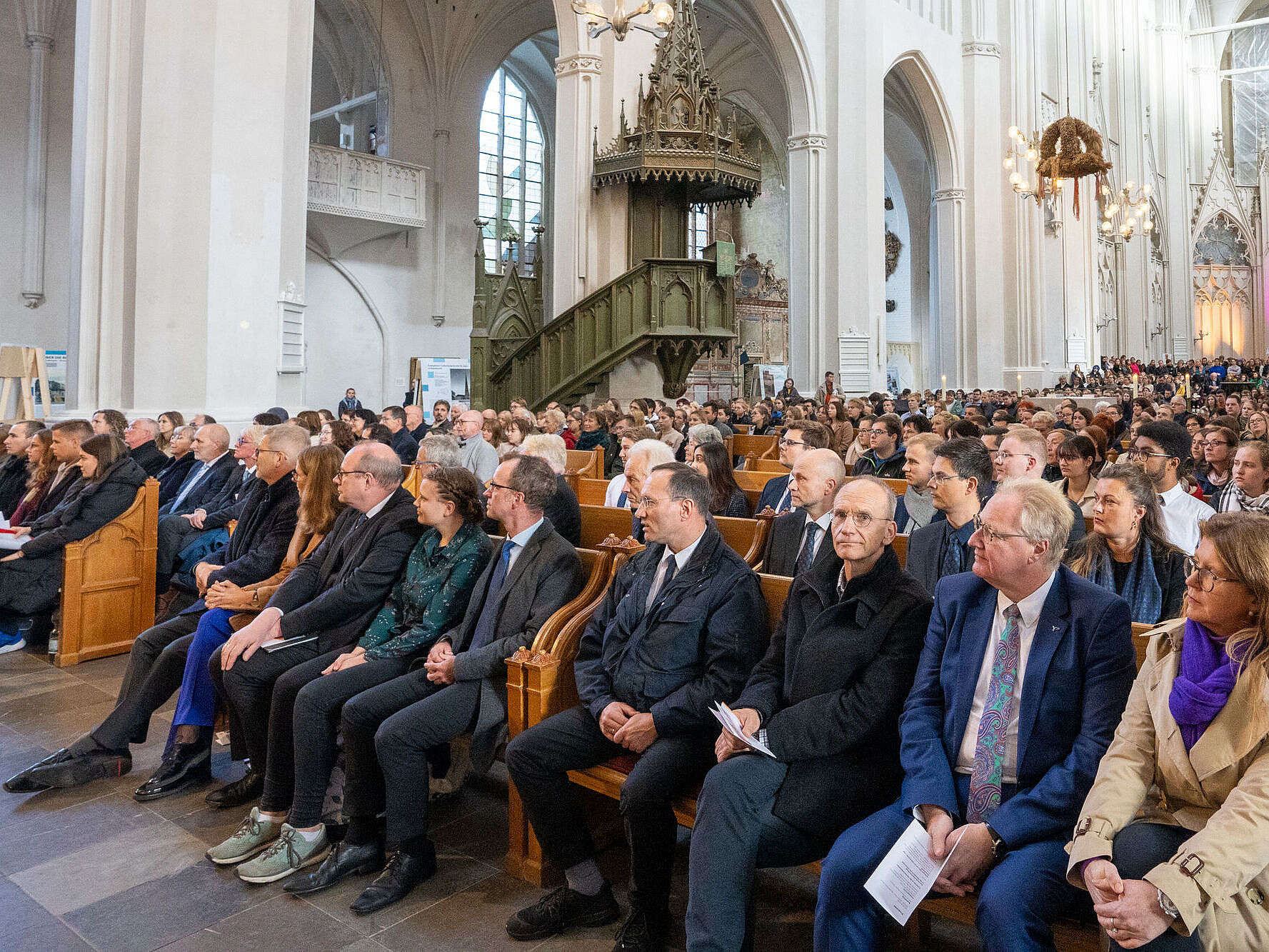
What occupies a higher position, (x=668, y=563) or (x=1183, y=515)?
(x=1183, y=515)

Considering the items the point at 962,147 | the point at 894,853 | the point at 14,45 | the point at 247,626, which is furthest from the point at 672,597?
the point at 962,147

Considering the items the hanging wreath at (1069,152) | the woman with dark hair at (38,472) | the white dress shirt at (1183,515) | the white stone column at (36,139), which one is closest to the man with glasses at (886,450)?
the white dress shirt at (1183,515)

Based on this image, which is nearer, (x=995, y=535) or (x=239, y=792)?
(x=995, y=535)

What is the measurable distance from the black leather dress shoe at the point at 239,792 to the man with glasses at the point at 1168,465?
151 inches

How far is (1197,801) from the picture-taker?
1934mm

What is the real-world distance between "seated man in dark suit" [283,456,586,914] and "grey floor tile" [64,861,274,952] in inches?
7.2

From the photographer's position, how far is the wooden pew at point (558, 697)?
281 cm

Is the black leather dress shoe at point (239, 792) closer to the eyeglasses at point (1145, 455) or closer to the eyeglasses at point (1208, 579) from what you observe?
the eyeglasses at point (1208, 579)

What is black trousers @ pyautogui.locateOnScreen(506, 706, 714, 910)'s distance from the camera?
2510mm

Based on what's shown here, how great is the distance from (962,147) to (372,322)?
43.1ft

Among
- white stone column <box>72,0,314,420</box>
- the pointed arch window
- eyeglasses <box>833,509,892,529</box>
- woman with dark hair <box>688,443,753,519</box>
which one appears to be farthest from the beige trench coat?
the pointed arch window

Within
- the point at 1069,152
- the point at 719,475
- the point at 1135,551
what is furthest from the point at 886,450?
the point at 1069,152

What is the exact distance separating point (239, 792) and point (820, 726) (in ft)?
7.34

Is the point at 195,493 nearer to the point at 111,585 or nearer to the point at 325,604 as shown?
the point at 111,585
